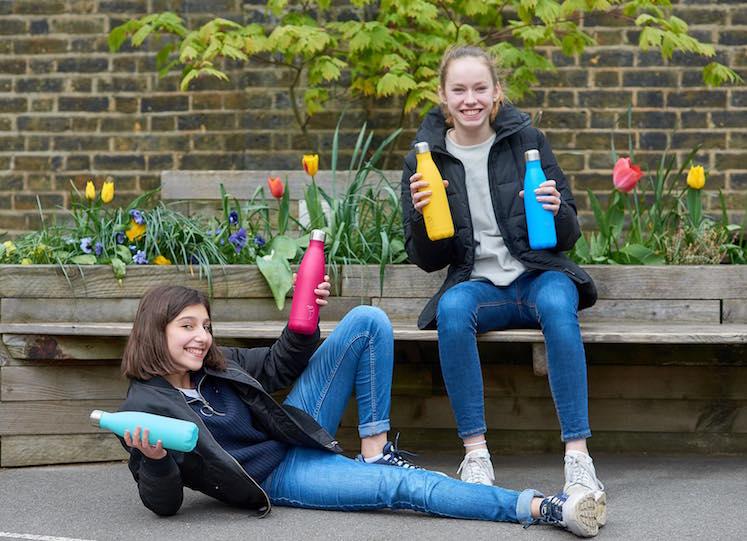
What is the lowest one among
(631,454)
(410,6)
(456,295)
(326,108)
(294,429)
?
(631,454)

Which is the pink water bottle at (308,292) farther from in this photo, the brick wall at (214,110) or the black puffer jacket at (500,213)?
the brick wall at (214,110)

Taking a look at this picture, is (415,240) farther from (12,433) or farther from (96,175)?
(96,175)

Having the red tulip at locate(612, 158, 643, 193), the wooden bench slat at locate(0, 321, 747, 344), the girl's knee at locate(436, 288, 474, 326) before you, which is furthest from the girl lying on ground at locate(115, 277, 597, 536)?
the red tulip at locate(612, 158, 643, 193)

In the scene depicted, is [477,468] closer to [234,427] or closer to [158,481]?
[234,427]

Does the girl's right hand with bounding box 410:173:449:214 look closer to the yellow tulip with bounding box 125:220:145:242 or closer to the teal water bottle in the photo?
the teal water bottle

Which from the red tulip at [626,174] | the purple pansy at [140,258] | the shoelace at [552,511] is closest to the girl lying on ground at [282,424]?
the shoelace at [552,511]

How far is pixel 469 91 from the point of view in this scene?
3.62m

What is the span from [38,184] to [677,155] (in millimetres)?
3998

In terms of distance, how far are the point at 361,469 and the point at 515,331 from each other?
789 millimetres

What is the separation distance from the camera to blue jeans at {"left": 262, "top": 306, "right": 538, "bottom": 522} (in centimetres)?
299

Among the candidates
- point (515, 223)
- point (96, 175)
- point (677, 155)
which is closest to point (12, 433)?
point (515, 223)

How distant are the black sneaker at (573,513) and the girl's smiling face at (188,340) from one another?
102 cm

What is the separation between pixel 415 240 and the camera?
365cm

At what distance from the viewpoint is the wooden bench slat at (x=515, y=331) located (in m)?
3.59
